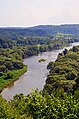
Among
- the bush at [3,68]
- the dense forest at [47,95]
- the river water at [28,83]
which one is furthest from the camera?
the bush at [3,68]

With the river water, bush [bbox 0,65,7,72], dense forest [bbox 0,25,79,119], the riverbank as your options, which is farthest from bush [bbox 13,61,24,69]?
bush [bbox 0,65,7,72]

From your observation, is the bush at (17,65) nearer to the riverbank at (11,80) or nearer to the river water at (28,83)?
the riverbank at (11,80)

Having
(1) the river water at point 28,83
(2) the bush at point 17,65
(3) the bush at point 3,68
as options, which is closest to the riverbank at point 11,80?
(1) the river water at point 28,83

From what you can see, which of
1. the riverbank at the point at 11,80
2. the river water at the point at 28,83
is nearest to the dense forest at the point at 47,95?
the riverbank at the point at 11,80

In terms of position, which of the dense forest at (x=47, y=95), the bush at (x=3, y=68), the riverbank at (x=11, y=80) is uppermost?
the dense forest at (x=47, y=95)

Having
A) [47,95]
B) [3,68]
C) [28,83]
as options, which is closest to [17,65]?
[3,68]

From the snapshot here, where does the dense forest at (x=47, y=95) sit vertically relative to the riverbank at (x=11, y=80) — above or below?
above

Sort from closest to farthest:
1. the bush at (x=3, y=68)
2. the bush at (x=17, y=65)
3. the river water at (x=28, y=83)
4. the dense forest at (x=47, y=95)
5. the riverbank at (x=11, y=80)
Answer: the dense forest at (x=47, y=95), the river water at (x=28, y=83), the riverbank at (x=11, y=80), the bush at (x=3, y=68), the bush at (x=17, y=65)

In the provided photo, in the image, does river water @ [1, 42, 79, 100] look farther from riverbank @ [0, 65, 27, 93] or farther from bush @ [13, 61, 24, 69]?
bush @ [13, 61, 24, 69]

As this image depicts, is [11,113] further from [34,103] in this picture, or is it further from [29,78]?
[29,78]

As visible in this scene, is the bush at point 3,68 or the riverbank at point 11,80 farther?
A: the bush at point 3,68

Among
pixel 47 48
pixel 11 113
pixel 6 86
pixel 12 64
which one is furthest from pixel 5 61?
pixel 11 113
